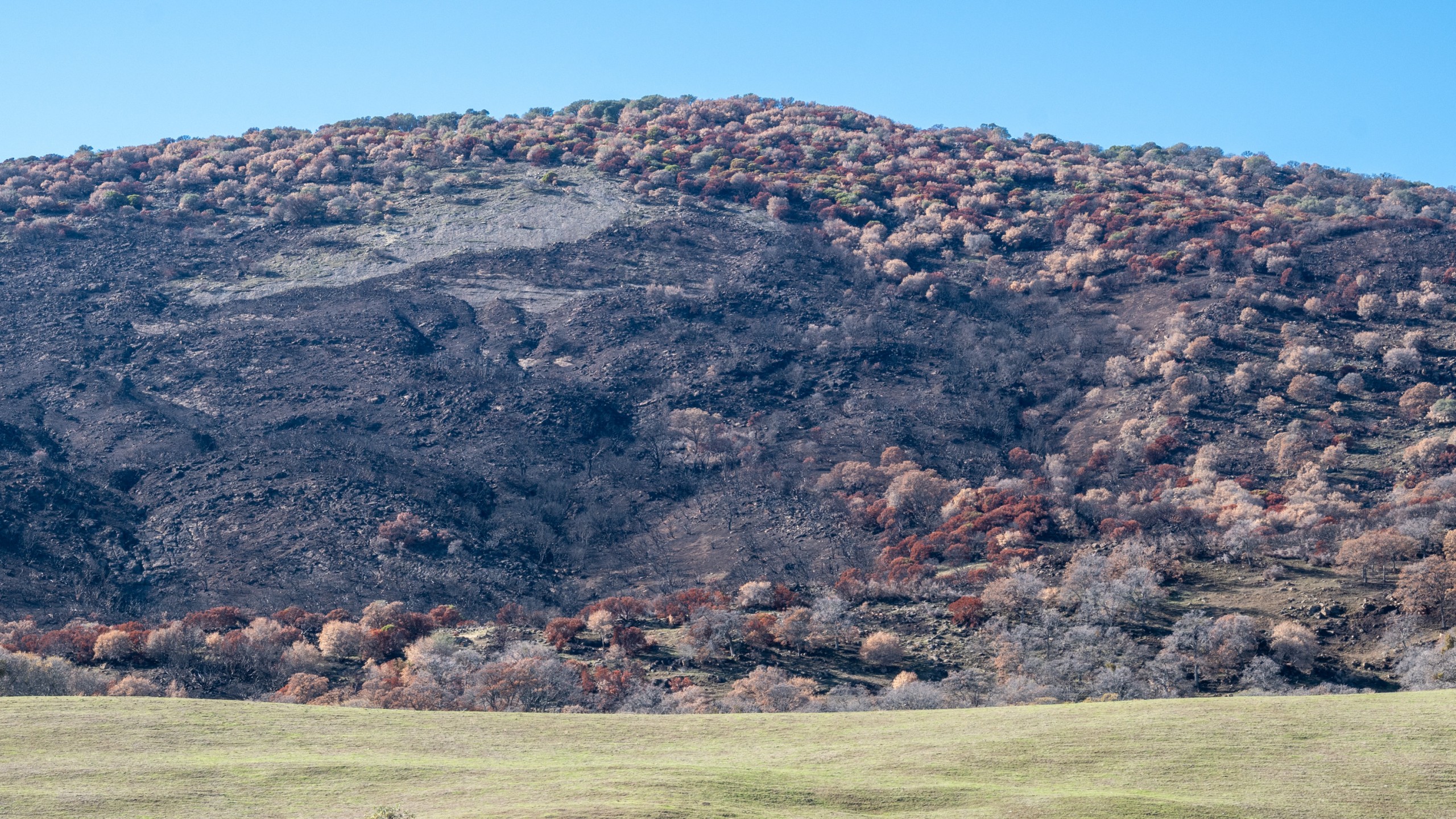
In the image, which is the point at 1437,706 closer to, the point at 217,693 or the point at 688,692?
the point at 688,692

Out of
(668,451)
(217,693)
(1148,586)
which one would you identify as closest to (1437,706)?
(1148,586)

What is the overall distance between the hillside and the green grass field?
29.8ft

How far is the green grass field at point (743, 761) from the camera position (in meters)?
20.4

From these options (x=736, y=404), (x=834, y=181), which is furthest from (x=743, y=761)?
(x=834, y=181)

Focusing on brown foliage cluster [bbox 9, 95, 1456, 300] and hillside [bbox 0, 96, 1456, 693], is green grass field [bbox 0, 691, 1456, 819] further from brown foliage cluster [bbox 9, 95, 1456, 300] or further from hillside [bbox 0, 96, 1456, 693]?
brown foliage cluster [bbox 9, 95, 1456, 300]

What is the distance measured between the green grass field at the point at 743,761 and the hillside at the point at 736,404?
908 centimetres

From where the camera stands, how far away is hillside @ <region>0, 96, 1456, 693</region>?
141ft

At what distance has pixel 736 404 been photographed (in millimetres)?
66938

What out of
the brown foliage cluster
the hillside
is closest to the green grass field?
the hillside

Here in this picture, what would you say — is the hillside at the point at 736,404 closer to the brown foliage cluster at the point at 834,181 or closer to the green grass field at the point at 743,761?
the brown foliage cluster at the point at 834,181

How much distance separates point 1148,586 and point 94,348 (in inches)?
2419

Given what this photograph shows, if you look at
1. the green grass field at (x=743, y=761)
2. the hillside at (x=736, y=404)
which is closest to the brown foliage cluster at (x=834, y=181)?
the hillside at (x=736, y=404)

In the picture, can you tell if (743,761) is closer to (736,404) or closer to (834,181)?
→ (736,404)

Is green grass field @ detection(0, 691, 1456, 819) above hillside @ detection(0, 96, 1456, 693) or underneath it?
underneath
